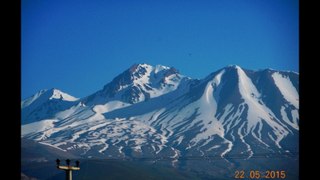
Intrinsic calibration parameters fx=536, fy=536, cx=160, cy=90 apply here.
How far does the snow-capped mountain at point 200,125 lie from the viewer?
424 ft

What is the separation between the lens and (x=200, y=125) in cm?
15100

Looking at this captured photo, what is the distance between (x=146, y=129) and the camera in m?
154

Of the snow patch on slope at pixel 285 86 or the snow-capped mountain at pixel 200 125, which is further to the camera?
the snow patch on slope at pixel 285 86

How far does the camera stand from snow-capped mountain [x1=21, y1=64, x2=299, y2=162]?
5094 inches

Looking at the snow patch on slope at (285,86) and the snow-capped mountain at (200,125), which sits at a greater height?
the snow patch on slope at (285,86)

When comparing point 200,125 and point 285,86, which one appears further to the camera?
point 285,86
